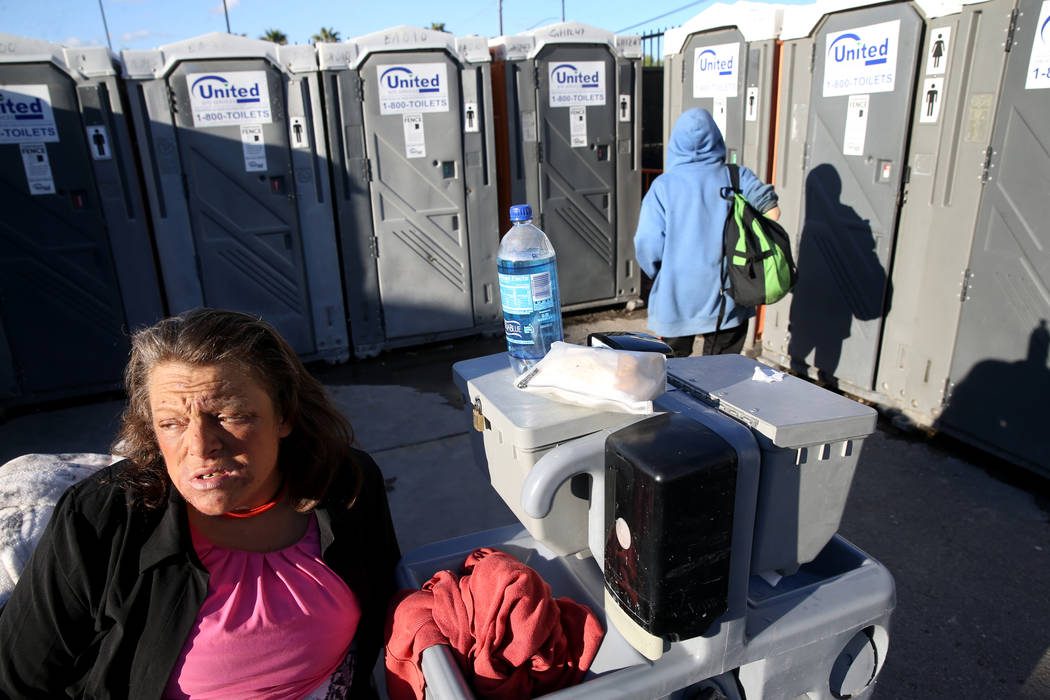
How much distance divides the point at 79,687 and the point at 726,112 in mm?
4870

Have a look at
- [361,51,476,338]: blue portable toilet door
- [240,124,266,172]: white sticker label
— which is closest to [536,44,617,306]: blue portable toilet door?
[361,51,476,338]: blue portable toilet door

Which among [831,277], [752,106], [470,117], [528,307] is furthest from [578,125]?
[528,307]

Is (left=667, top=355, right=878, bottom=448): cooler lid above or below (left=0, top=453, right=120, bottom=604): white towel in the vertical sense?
above

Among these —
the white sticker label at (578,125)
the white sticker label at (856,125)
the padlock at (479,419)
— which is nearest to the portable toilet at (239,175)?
the white sticker label at (578,125)

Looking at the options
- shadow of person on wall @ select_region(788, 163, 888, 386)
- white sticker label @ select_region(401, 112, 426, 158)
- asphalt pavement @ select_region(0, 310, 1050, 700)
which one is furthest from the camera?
white sticker label @ select_region(401, 112, 426, 158)

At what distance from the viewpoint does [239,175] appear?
5035 mm

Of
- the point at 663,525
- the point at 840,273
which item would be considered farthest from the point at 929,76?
the point at 663,525

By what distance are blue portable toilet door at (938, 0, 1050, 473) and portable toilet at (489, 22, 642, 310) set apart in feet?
10.6

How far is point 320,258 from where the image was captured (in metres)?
5.41

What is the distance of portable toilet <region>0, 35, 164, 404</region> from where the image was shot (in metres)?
4.50

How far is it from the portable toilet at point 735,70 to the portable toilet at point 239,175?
108 inches

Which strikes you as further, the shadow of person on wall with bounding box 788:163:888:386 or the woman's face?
the shadow of person on wall with bounding box 788:163:888:386

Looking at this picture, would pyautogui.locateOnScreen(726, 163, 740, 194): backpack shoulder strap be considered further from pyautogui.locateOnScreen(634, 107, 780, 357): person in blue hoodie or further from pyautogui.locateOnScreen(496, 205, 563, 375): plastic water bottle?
pyautogui.locateOnScreen(496, 205, 563, 375): plastic water bottle

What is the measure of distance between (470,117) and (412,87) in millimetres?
503
